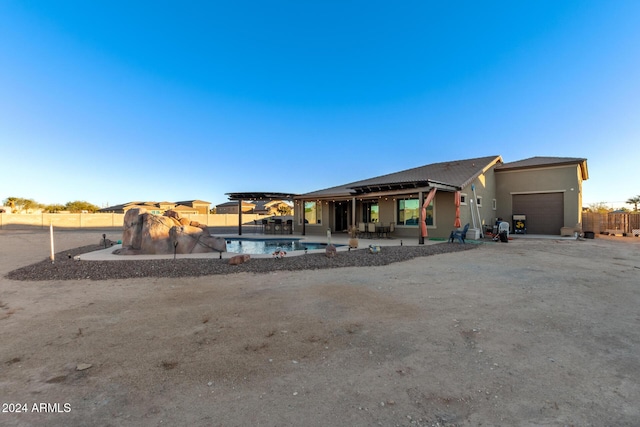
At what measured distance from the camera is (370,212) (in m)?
17.2

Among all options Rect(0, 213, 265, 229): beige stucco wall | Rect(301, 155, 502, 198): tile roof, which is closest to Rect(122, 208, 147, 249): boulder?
Rect(301, 155, 502, 198): tile roof

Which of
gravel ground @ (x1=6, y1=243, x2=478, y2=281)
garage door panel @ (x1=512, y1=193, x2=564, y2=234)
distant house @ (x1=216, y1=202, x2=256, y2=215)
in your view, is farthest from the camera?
distant house @ (x1=216, y1=202, x2=256, y2=215)

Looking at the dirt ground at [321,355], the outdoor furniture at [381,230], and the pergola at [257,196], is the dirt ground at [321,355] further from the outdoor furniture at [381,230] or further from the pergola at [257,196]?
the pergola at [257,196]

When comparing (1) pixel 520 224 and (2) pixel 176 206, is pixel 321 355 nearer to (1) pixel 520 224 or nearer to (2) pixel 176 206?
(1) pixel 520 224

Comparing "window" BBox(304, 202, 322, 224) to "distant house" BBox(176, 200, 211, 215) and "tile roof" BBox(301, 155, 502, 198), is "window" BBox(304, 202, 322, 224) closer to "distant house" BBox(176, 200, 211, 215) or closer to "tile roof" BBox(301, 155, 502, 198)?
"tile roof" BBox(301, 155, 502, 198)

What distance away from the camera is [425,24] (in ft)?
46.7

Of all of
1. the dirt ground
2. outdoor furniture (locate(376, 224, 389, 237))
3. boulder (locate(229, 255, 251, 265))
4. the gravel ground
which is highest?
outdoor furniture (locate(376, 224, 389, 237))

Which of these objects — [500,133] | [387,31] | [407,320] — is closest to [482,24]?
[387,31]

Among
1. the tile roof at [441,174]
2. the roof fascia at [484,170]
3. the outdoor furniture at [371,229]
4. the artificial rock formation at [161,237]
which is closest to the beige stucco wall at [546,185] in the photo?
the roof fascia at [484,170]

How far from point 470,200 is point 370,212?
18.1ft

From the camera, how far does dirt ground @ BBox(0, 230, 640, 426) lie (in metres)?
1.76

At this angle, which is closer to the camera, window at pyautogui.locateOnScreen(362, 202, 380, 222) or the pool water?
the pool water

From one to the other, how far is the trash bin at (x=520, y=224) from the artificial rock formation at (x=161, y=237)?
16.9 metres

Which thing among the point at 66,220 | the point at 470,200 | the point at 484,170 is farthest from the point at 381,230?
the point at 66,220
